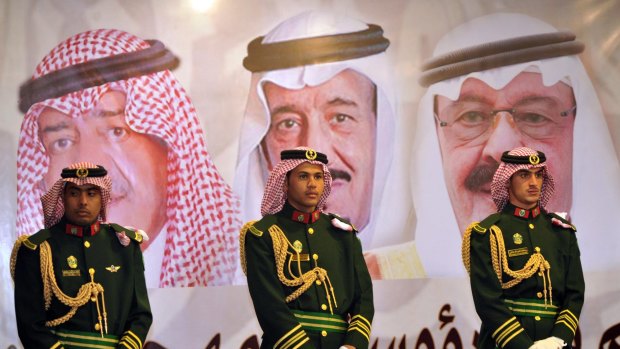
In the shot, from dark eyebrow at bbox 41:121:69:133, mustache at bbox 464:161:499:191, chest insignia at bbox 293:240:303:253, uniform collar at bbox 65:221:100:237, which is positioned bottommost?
chest insignia at bbox 293:240:303:253

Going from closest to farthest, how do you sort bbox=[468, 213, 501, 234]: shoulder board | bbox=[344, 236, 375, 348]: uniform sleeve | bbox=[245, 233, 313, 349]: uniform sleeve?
bbox=[245, 233, 313, 349]: uniform sleeve
bbox=[344, 236, 375, 348]: uniform sleeve
bbox=[468, 213, 501, 234]: shoulder board

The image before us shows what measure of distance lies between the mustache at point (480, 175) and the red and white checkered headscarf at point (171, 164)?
158cm

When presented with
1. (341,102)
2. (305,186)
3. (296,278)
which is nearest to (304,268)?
(296,278)

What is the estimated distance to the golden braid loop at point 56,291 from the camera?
4.20m

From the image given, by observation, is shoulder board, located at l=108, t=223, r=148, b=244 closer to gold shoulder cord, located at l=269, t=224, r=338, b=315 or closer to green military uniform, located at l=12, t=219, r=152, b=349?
green military uniform, located at l=12, t=219, r=152, b=349

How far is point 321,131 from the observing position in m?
6.14

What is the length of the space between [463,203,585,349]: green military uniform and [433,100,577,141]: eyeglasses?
154cm

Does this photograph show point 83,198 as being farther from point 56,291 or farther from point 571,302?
point 571,302

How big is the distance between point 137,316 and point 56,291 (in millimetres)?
397

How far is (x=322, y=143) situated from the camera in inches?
241

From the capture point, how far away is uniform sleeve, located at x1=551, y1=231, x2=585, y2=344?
432 centimetres

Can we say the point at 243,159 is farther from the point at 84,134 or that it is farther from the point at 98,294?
the point at 98,294

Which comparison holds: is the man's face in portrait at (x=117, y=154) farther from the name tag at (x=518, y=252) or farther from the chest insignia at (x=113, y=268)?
the name tag at (x=518, y=252)

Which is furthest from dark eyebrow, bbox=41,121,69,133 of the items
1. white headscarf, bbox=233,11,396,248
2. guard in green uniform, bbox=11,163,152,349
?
Answer: guard in green uniform, bbox=11,163,152,349
